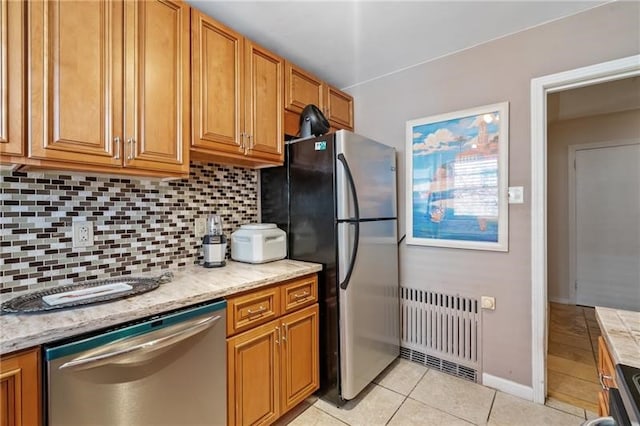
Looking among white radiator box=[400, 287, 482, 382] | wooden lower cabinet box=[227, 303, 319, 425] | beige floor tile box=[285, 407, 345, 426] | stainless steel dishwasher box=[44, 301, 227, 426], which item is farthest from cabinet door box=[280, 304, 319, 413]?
white radiator box=[400, 287, 482, 382]

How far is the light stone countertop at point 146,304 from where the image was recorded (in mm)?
862

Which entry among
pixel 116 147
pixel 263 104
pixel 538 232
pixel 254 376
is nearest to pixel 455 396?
pixel 538 232

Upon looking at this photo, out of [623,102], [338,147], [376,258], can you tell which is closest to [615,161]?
[623,102]

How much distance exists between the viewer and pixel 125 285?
1.31 meters

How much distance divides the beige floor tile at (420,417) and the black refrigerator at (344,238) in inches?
10.1

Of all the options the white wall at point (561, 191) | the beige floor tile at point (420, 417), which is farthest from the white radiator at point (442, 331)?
the white wall at point (561, 191)

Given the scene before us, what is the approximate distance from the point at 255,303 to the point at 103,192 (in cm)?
96

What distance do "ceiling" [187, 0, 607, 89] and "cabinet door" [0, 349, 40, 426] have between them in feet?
5.56

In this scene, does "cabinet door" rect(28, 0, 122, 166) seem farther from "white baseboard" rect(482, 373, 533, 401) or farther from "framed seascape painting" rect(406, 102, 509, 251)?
"white baseboard" rect(482, 373, 533, 401)

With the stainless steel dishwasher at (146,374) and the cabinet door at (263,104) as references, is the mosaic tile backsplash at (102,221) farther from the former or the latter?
the stainless steel dishwasher at (146,374)

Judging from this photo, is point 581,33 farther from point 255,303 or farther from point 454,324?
point 255,303

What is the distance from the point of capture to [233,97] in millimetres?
1691

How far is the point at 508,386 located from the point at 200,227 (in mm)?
2256

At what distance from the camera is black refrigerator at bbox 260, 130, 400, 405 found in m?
1.76
